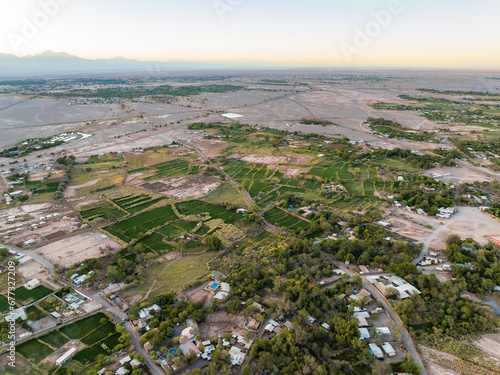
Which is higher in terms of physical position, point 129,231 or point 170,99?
point 170,99

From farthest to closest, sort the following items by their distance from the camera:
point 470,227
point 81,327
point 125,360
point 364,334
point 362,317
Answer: point 470,227 → point 362,317 → point 81,327 → point 364,334 → point 125,360

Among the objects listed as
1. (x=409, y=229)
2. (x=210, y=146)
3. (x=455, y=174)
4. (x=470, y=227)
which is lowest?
(x=409, y=229)

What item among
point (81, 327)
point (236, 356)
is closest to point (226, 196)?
point (81, 327)

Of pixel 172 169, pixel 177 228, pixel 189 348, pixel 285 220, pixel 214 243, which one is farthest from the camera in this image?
pixel 172 169

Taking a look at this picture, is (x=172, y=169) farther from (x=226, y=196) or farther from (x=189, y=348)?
(x=189, y=348)

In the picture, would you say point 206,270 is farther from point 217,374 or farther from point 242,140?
point 242,140

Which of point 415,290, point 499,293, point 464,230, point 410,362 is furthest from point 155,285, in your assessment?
point 464,230

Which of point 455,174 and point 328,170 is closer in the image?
point 455,174

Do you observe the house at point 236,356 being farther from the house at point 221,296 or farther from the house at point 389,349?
the house at point 389,349
